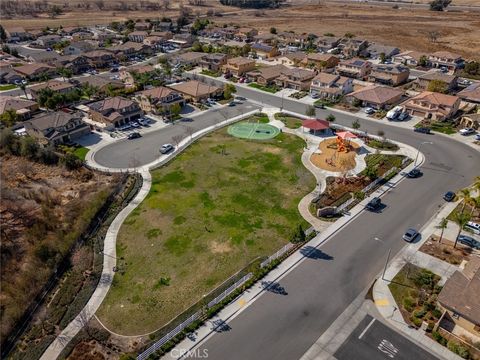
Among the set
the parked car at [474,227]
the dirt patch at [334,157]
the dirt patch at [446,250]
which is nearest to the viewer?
the dirt patch at [446,250]

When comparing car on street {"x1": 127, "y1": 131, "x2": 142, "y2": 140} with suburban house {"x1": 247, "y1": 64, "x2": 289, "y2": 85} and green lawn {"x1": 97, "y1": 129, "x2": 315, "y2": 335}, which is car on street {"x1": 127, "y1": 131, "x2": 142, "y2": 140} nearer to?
green lawn {"x1": 97, "y1": 129, "x2": 315, "y2": 335}

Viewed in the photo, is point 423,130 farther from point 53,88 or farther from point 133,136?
point 53,88


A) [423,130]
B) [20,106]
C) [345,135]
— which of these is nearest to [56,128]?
[20,106]

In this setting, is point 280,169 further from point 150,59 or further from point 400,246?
point 150,59

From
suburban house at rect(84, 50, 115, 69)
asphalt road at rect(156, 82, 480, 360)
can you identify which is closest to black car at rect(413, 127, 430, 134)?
asphalt road at rect(156, 82, 480, 360)

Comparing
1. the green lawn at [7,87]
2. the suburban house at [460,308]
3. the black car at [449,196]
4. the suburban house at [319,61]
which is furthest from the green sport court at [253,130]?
the green lawn at [7,87]

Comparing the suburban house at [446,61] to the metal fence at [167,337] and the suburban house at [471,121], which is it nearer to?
the suburban house at [471,121]

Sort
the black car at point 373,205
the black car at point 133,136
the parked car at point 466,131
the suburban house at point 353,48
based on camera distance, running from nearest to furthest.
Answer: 1. the black car at point 373,205
2. the parked car at point 466,131
3. the black car at point 133,136
4. the suburban house at point 353,48
